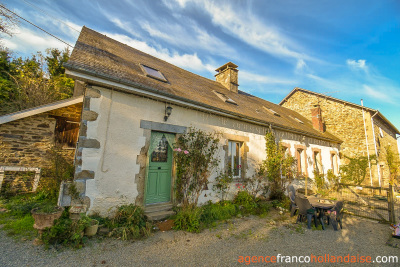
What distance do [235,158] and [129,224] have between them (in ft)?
15.0

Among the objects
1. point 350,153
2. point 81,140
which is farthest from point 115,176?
point 350,153

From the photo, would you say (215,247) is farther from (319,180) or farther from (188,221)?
(319,180)

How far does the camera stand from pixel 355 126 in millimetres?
12812

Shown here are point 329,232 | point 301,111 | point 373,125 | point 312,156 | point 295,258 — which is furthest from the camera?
point 301,111

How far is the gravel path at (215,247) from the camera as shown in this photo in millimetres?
2943

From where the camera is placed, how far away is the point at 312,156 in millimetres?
10906

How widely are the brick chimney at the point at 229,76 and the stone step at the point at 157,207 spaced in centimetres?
828

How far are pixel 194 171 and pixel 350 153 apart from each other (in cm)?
1353

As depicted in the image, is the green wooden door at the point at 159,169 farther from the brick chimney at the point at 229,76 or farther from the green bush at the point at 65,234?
the brick chimney at the point at 229,76

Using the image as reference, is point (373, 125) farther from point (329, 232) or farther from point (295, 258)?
point (295, 258)

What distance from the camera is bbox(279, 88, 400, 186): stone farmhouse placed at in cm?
1195

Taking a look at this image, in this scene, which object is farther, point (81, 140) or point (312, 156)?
point (312, 156)

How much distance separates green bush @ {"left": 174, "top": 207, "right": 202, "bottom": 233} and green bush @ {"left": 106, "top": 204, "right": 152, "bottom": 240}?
28.4 inches

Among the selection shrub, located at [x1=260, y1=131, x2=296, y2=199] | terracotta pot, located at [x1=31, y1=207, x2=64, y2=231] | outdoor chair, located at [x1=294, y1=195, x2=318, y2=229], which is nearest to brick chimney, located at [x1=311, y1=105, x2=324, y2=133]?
shrub, located at [x1=260, y1=131, x2=296, y2=199]
